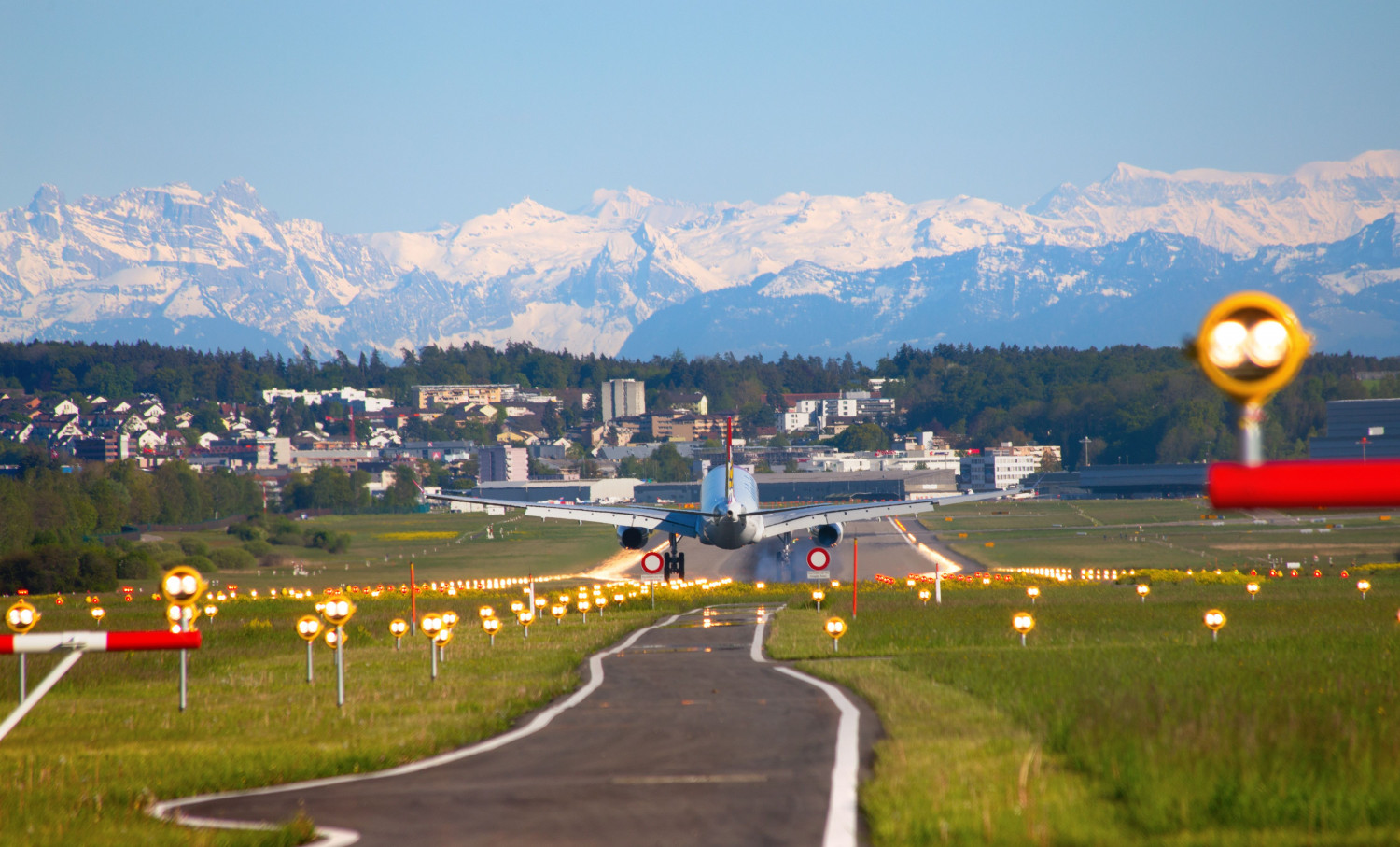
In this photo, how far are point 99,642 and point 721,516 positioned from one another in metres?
39.6

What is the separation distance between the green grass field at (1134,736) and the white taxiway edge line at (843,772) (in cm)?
24

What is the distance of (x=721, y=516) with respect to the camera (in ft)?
167

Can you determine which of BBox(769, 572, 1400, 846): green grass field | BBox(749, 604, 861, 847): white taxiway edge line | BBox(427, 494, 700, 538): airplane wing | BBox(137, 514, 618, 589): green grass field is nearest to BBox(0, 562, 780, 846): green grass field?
BBox(749, 604, 861, 847): white taxiway edge line

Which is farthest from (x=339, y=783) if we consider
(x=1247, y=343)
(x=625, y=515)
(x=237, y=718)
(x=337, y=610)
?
(x=625, y=515)

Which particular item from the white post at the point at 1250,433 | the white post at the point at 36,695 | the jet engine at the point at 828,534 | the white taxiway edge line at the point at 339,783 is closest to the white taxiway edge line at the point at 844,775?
the white taxiway edge line at the point at 339,783

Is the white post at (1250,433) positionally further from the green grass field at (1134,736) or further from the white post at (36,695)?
the white post at (36,695)

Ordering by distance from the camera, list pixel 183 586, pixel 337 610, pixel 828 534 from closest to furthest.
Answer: pixel 183 586
pixel 337 610
pixel 828 534

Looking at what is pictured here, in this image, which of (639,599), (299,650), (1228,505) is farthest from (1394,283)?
(639,599)

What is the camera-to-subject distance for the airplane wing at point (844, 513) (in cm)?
5406

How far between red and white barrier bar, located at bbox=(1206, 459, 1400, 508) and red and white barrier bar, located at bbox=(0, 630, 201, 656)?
876 cm

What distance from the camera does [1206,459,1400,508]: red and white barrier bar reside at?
5.56 m

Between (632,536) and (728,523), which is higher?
(728,523)

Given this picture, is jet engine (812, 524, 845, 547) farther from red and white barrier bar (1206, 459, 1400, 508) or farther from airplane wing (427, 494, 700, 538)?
red and white barrier bar (1206, 459, 1400, 508)

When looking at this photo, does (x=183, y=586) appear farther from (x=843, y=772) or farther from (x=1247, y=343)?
(x=1247, y=343)
